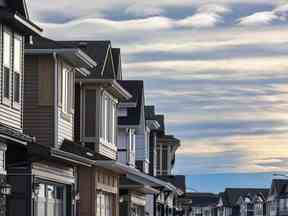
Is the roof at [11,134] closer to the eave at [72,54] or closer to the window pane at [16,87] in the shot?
the window pane at [16,87]

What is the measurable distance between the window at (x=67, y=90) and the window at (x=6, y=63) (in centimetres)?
636

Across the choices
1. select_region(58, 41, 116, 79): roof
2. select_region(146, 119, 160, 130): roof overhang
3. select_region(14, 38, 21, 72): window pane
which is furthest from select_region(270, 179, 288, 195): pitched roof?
select_region(14, 38, 21, 72): window pane

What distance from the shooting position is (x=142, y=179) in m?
44.6

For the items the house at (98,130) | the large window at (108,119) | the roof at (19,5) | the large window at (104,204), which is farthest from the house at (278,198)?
the roof at (19,5)

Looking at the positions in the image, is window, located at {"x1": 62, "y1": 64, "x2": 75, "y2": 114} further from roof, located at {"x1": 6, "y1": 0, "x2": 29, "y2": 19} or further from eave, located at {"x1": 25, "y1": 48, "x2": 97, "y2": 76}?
roof, located at {"x1": 6, "y1": 0, "x2": 29, "y2": 19}

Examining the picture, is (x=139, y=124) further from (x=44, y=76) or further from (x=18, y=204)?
(x=18, y=204)

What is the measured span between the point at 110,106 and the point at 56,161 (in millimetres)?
11529

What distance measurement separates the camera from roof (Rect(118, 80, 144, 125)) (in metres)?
49.5

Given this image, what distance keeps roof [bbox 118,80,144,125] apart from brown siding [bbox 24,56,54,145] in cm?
1779

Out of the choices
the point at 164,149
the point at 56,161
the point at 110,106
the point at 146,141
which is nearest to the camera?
the point at 56,161

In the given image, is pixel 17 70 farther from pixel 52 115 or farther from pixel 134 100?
pixel 134 100

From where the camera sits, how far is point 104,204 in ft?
126

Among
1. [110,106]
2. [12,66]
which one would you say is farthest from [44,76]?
[110,106]

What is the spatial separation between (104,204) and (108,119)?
3561mm
